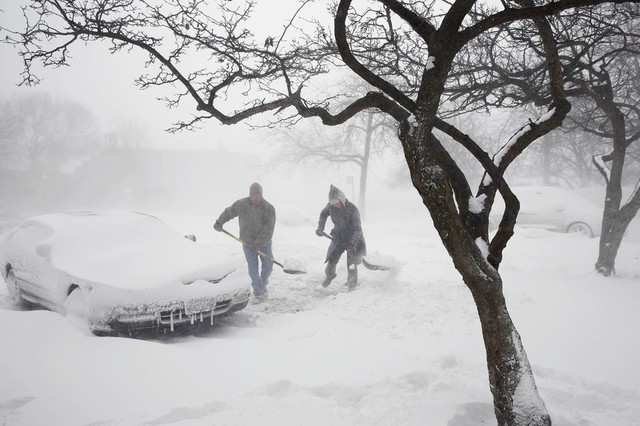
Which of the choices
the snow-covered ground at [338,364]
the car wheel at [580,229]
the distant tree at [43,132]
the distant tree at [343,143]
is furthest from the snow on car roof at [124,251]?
the distant tree at [43,132]

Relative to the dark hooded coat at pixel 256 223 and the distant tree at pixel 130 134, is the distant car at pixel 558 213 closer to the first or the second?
the dark hooded coat at pixel 256 223

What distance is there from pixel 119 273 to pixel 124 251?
632 millimetres

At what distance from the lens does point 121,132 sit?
134ft

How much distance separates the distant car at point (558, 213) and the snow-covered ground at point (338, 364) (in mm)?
6889

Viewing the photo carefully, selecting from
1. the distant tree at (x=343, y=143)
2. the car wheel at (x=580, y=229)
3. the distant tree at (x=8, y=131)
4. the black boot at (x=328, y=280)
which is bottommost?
the black boot at (x=328, y=280)

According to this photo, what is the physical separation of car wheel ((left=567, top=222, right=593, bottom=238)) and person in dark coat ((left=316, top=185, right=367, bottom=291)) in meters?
8.80

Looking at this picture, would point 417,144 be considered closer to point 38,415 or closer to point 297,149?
point 38,415

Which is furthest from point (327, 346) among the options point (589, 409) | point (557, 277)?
point (557, 277)

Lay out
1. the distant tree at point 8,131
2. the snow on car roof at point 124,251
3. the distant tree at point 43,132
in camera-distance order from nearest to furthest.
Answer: the snow on car roof at point 124,251 → the distant tree at point 8,131 → the distant tree at point 43,132

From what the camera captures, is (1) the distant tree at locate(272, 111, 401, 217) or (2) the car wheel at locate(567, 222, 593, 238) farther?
(1) the distant tree at locate(272, 111, 401, 217)

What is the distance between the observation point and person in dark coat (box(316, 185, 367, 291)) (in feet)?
21.0

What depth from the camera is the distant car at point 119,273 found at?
3.97m

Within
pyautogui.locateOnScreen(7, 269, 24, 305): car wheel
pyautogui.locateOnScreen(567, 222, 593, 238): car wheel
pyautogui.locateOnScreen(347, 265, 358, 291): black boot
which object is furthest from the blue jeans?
pyautogui.locateOnScreen(567, 222, 593, 238): car wheel

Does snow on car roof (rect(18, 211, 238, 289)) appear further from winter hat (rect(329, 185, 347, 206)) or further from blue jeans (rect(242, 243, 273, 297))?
winter hat (rect(329, 185, 347, 206))
